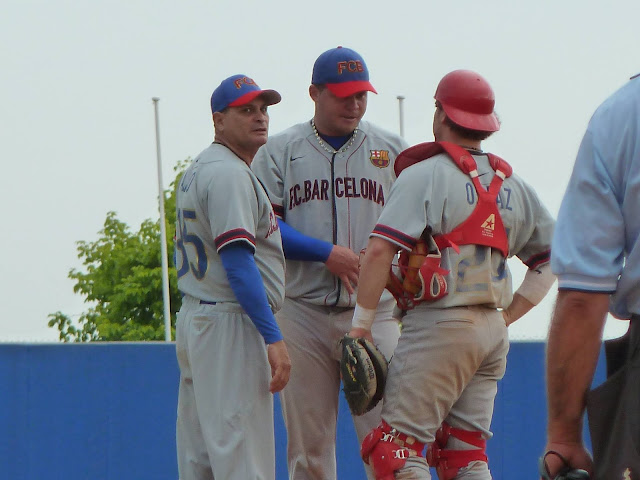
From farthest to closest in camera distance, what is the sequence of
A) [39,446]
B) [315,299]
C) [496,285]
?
1. [39,446]
2. [315,299]
3. [496,285]

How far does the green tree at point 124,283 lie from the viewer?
4478cm

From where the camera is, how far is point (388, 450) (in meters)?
4.66

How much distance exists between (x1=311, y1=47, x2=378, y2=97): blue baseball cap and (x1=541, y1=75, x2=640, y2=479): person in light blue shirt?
124 inches

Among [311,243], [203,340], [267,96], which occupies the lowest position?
[203,340]

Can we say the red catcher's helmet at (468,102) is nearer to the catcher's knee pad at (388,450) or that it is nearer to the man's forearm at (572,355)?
the catcher's knee pad at (388,450)

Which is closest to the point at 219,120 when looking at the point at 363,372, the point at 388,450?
the point at 363,372

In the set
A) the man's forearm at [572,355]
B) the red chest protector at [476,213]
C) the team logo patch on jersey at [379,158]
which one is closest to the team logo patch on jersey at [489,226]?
the red chest protector at [476,213]

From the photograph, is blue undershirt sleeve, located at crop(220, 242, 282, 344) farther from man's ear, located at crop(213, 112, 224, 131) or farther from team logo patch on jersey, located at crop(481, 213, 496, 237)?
team logo patch on jersey, located at crop(481, 213, 496, 237)

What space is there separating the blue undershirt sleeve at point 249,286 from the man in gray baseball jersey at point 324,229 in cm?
71

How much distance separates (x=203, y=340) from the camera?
5.08m

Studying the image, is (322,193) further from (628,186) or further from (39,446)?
(628,186)

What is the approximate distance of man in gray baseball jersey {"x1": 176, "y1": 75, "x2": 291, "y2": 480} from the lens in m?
4.96

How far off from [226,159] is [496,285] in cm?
139

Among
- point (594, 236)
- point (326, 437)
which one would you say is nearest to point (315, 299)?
point (326, 437)
